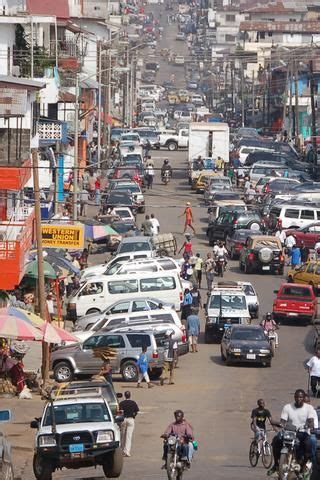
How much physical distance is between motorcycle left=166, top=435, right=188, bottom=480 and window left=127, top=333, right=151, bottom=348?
14251 mm

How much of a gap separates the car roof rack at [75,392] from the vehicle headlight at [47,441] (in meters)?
1.34

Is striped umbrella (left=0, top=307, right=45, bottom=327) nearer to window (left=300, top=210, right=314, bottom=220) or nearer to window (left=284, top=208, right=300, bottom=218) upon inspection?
window (left=284, top=208, right=300, bottom=218)

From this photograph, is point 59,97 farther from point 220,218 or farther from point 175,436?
point 175,436

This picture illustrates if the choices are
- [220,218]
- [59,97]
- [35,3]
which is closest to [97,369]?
[220,218]

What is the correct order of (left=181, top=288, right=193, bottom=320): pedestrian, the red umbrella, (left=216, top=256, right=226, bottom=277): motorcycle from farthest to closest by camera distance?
(left=216, top=256, right=226, bottom=277): motorcycle, (left=181, top=288, right=193, bottom=320): pedestrian, the red umbrella

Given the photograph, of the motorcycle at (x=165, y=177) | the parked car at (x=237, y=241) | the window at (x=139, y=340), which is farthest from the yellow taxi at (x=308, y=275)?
the motorcycle at (x=165, y=177)

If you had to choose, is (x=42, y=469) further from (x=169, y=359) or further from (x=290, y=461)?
(x=169, y=359)

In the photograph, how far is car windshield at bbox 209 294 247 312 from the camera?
49656 mm

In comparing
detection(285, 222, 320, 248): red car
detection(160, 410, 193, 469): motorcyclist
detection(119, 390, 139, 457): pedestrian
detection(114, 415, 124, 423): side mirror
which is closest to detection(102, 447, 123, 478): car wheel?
detection(160, 410, 193, 469): motorcyclist

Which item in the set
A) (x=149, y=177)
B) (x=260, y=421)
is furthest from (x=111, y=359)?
(x=149, y=177)

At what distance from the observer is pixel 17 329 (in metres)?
38.8

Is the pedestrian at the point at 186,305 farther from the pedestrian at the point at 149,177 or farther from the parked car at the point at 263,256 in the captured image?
the pedestrian at the point at 149,177

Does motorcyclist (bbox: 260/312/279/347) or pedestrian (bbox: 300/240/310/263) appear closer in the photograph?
motorcyclist (bbox: 260/312/279/347)

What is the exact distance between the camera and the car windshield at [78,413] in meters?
30.6
